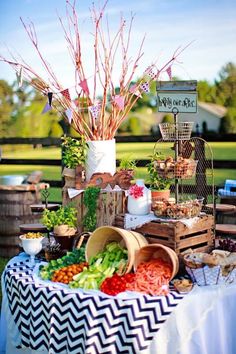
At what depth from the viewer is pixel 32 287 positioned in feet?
9.20

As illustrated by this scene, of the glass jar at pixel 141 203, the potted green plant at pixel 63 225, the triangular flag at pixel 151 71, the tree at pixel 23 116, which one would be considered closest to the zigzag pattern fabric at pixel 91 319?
the potted green plant at pixel 63 225

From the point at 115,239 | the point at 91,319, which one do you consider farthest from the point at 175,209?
the point at 91,319

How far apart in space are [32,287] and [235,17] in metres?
27.8

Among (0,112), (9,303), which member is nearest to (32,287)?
(9,303)

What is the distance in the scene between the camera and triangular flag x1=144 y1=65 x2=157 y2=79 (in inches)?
140

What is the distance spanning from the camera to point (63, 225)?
3.23 m

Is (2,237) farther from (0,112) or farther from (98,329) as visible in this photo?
(0,112)

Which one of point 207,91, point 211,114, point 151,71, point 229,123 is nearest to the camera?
point 151,71

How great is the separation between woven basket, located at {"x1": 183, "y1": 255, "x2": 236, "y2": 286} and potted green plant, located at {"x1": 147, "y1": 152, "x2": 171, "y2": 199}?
0.54 meters

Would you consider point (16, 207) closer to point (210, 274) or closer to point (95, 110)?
point (95, 110)

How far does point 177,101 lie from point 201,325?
1235 millimetres

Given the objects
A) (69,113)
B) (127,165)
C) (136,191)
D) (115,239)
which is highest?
(69,113)

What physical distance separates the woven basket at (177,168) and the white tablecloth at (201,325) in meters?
0.63

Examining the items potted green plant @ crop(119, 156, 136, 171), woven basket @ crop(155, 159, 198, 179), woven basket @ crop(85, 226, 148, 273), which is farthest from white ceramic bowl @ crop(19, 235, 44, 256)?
woven basket @ crop(155, 159, 198, 179)
